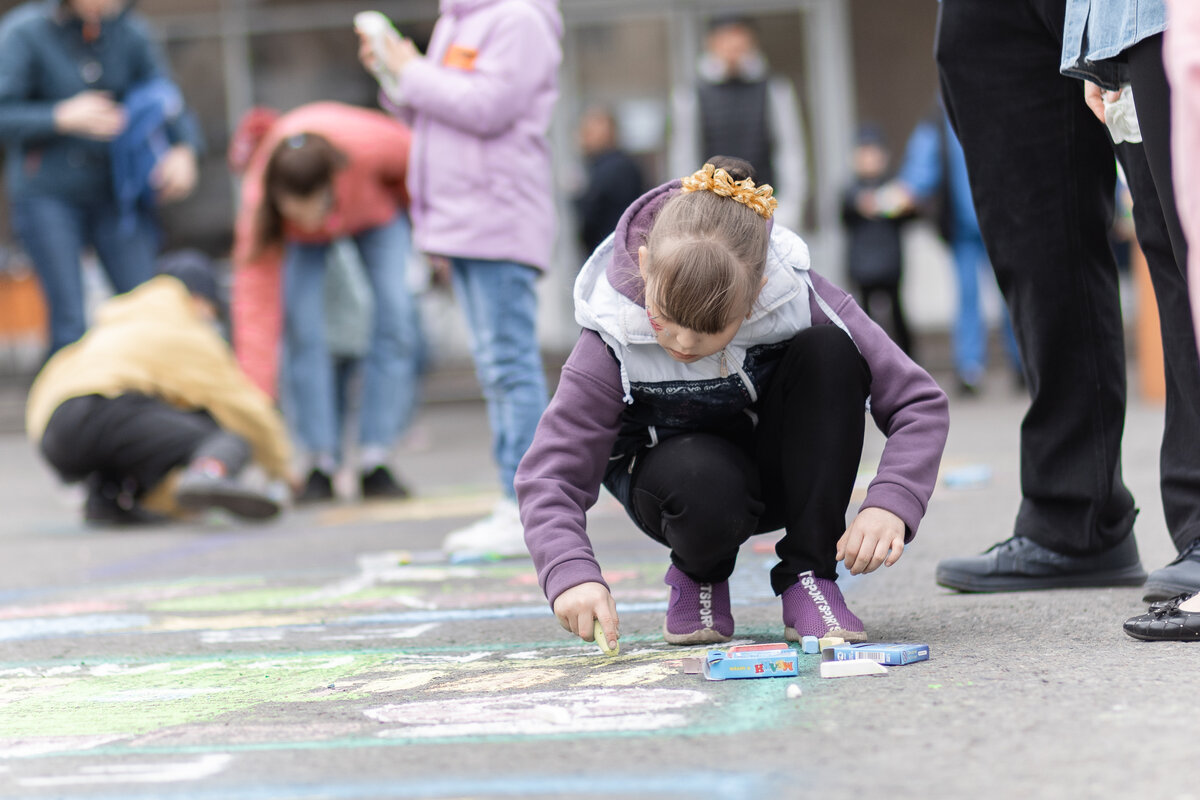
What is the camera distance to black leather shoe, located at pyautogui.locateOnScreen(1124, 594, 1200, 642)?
8.47 ft

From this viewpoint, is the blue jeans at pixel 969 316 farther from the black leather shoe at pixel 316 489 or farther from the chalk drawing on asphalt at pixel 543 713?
the chalk drawing on asphalt at pixel 543 713

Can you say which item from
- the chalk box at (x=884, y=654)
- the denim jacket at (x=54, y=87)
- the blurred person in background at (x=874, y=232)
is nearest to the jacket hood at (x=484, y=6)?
the chalk box at (x=884, y=654)

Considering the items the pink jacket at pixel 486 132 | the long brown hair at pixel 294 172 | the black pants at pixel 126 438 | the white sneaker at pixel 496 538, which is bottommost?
the white sneaker at pixel 496 538

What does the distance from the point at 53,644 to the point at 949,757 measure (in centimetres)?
208

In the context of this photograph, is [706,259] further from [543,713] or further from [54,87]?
[54,87]

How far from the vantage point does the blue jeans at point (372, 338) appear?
5.98m

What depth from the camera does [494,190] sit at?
4395 mm

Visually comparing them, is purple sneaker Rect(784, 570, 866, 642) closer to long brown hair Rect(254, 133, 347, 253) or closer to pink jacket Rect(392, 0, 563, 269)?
pink jacket Rect(392, 0, 563, 269)

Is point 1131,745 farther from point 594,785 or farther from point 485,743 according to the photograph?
point 485,743

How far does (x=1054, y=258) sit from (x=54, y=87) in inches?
191

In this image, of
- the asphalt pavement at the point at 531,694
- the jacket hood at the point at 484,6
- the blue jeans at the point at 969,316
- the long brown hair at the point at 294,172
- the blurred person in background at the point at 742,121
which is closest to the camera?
the asphalt pavement at the point at 531,694

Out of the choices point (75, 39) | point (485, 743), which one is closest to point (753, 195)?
point (485, 743)

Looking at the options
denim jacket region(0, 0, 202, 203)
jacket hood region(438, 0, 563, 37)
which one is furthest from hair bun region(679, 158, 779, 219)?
denim jacket region(0, 0, 202, 203)

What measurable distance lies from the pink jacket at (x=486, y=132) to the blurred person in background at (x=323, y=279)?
137cm
